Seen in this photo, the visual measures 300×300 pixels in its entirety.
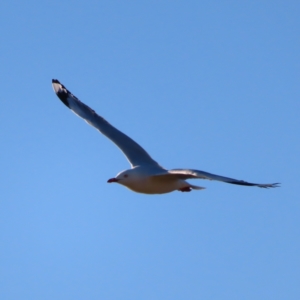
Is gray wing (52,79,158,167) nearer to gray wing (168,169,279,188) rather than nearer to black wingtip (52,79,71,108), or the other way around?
black wingtip (52,79,71,108)

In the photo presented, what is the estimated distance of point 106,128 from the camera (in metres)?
14.0

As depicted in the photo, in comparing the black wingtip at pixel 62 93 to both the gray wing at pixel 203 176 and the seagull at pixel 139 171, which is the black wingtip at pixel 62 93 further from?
the gray wing at pixel 203 176

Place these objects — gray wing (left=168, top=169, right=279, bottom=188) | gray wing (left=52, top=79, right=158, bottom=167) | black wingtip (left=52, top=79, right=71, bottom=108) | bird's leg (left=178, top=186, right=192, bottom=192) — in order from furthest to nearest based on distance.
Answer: black wingtip (left=52, top=79, right=71, bottom=108) < gray wing (left=52, top=79, right=158, bottom=167) < bird's leg (left=178, top=186, right=192, bottom=192) < gray wing (left=168, top=169, right=279, bottom=188)

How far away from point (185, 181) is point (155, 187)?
1.88ft

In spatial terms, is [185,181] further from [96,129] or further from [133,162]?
[96,129]

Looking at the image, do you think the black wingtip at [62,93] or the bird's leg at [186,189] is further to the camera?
the black wingtip at [62,93]

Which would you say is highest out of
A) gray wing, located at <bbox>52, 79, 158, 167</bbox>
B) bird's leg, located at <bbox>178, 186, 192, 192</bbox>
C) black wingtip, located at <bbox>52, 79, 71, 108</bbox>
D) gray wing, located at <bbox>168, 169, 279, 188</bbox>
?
black wingtip, located at <bbox>52, 79, 71, 108</bbox>

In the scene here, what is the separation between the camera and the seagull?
10.9 metres

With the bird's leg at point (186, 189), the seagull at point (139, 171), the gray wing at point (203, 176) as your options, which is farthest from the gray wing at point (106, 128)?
the gray wing at point (203, 176)

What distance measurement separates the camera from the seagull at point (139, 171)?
10.9 m

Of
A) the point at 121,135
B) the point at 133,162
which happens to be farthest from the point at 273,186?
the point at 121,135

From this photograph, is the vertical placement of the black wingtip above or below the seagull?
above

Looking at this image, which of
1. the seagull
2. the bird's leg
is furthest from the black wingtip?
the bird's leg

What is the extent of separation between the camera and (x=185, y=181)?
1200 cm
